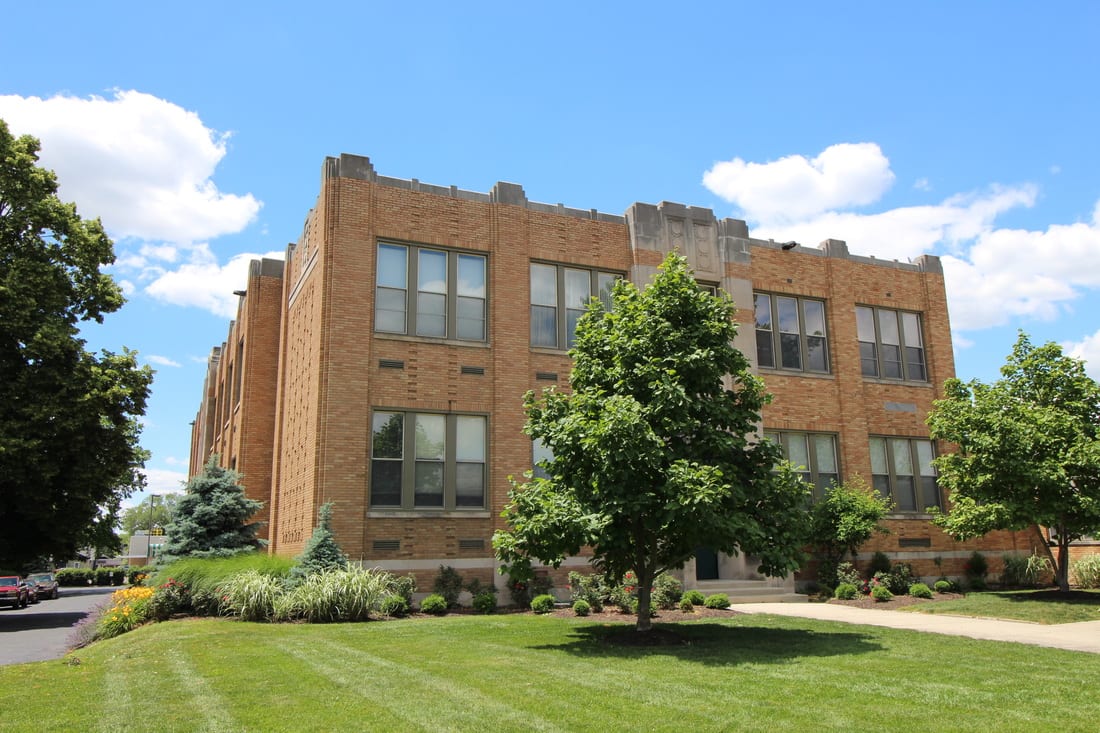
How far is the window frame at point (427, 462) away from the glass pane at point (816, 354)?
1043cm

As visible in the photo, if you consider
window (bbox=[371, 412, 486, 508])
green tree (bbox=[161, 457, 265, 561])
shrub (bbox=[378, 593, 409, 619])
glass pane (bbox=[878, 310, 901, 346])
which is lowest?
shrub (bbox=[378, 593, 409, 619])

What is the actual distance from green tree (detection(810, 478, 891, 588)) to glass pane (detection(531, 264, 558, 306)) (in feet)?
28.3

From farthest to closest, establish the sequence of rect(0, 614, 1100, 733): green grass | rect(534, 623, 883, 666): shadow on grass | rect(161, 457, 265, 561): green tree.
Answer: rect(161, 457, 265, 561): green tree, rect(534, 623, 883, 666): shadow on grass, rect(0, 614, 1100, 733): green grass

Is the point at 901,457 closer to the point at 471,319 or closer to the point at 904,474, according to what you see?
the point at 904,474

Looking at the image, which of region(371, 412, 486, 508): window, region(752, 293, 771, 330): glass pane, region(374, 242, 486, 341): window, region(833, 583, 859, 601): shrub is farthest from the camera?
region(752, 293, 771, 330): glass pane

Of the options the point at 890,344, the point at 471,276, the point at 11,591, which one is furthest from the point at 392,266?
the point at 11,591

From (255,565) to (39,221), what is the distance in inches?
596

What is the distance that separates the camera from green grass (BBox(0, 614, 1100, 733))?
7469 mm

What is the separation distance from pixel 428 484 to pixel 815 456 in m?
11.4

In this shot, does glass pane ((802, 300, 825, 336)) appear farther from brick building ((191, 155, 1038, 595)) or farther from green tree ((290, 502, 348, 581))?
green tree ((290, 502, 348, 581))

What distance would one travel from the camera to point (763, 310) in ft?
81.3

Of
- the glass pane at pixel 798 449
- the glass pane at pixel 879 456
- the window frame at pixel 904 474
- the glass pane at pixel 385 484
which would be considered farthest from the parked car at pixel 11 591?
the glass pane at pixel 879 456

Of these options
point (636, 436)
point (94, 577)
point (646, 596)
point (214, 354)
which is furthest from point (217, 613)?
point (94, 577)

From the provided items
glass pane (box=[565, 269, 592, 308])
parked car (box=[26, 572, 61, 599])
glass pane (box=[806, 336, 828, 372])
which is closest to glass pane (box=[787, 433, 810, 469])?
glass pane (box=[806, 336, 828, 372])
